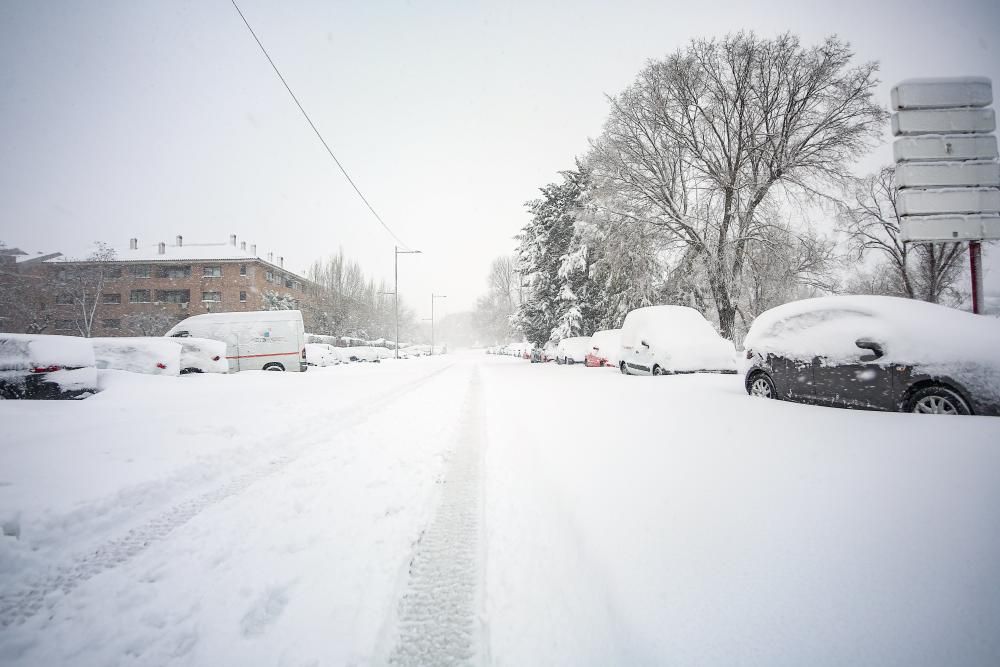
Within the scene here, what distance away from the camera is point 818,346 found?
5293 mm

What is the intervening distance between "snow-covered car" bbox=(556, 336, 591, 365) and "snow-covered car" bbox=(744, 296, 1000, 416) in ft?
54.8

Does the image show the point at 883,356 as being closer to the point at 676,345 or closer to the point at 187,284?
the point at 676,345

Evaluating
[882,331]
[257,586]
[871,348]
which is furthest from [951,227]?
[257,586]

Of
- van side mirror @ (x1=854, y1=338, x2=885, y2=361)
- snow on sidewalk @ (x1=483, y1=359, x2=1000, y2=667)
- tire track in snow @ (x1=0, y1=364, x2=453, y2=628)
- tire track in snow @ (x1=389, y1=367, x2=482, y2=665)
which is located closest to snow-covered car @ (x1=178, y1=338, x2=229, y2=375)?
tire track in snow @ (x1=0, y1=364, x2=453, y2=628)

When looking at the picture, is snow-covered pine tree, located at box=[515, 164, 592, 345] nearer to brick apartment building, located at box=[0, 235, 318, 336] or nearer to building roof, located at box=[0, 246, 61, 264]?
brick apartment building, located at box=[0, 235, 318, 336]

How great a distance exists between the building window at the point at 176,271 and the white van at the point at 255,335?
3568cm

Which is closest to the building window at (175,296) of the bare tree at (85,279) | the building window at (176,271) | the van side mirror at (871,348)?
the building window at (176,271)

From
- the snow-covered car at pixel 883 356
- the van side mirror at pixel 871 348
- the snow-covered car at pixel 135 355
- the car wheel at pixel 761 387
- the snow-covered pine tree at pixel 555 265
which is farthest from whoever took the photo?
the snow-covered pine tree at pixel 555 265

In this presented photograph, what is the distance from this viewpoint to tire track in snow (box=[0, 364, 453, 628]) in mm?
1880

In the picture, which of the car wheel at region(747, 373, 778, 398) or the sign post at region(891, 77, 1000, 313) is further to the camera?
the sign post at region(891, 77, 1000, 313)

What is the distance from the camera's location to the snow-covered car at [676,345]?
10.2 m

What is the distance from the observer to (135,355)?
10.5 meters

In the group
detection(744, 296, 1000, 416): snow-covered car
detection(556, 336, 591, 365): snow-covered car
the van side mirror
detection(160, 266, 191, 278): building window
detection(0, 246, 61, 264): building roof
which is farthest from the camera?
detection(160, 266, 191, 278): building window

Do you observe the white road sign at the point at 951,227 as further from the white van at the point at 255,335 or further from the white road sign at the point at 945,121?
the white van at the point at 255,335
